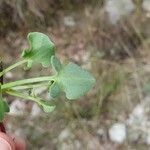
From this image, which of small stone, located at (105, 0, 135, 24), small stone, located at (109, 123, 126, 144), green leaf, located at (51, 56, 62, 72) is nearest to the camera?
green leaf, located at (51, 56, 62, 72)

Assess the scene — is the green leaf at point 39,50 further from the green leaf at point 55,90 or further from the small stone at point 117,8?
the small stone at point 117,8

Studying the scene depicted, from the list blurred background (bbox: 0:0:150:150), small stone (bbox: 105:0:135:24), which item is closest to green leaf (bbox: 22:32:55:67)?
blurred background (bbox: 0:0:150:150)

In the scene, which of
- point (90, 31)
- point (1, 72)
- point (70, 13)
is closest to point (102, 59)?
point (90, 31)

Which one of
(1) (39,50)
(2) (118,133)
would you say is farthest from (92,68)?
(1) (39,50)

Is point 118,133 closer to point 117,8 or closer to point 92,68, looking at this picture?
Result: point 92,68

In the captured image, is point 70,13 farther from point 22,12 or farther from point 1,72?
point 1,72

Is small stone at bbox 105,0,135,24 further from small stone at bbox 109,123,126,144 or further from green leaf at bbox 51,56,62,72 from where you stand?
green leaf at bbox 51,56,62,72

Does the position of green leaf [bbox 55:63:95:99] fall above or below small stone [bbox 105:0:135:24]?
below
